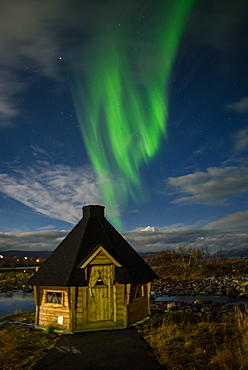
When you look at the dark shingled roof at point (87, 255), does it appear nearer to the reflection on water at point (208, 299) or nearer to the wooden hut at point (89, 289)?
the wooden hut at point (89, 289)

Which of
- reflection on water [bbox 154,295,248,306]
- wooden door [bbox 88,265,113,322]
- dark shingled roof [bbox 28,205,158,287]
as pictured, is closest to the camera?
wooden door [bbox 88,265,113,322]

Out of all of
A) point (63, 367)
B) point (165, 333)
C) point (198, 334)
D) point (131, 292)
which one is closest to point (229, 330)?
point (198, 334)

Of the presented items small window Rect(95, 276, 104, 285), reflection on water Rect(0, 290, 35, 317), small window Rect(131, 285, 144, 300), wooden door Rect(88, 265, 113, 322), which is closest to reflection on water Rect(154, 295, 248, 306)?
reflection on water Rect(0, 290, 35, 317)

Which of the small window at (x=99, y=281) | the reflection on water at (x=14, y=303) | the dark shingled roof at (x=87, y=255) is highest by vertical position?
the dark shingled roof at (x=87, y=255)

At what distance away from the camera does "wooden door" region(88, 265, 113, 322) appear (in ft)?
43.8

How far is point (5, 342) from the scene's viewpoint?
11.2 m

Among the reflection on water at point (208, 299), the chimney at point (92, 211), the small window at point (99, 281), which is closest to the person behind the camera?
the small window at point (99, 281)

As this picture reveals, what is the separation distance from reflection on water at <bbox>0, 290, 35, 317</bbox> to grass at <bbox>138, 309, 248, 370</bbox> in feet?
60.6

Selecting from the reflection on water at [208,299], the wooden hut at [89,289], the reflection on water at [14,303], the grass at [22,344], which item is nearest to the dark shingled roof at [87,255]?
the wooden hut at [89,289]

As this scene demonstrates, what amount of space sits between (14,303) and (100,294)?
76.4 feet

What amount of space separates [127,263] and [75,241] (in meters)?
3.05

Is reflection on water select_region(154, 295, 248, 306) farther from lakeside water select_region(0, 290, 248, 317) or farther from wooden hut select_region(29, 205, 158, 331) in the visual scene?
wooden hut select_region(29, 205, 158, 331)

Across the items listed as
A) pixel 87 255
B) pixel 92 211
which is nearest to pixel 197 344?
pixel 87 255

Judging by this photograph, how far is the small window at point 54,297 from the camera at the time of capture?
1351 cm
